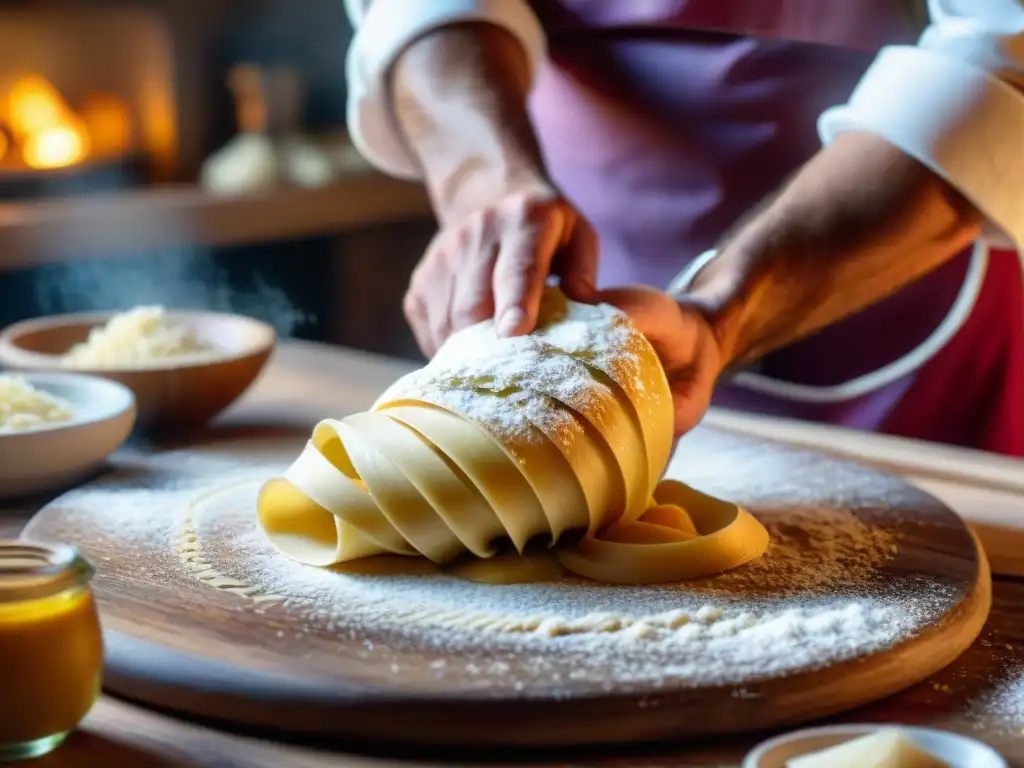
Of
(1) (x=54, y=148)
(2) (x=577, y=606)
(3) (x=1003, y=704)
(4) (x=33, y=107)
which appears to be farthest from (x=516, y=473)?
(4) (x=33, y=107)

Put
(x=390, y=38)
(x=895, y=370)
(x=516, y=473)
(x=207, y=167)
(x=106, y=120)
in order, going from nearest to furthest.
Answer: (x=516, y=473)
(x=390, y=38)
(x=895, y=370)
(x=207, y=167)
(x=106, y=120)

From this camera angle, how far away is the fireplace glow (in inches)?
162

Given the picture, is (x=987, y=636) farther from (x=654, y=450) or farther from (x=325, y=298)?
(x=325, y=298)

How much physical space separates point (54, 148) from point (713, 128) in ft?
9.19

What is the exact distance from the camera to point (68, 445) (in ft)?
4.85

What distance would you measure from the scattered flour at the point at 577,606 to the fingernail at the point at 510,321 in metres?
0.26

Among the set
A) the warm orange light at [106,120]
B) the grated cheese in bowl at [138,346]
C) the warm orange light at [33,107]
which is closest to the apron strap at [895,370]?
the grated cheese in bowl at [138,346]

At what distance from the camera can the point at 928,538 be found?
4.48 ft

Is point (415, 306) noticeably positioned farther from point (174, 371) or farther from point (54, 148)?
point (54, 148)

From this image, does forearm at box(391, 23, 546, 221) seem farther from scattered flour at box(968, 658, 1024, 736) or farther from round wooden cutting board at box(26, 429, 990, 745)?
scattered flour at box(968, 658, 1024, 736)

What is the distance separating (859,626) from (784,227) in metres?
0.66

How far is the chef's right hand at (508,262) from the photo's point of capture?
1.43 m

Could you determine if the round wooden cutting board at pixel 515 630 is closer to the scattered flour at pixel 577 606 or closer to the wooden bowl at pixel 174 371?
the scattered flour at pixel 577 606

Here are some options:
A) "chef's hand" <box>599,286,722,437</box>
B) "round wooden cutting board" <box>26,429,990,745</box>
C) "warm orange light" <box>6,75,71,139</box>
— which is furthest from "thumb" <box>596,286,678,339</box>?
"warm orange light" <box>6,75,71,139</box>
